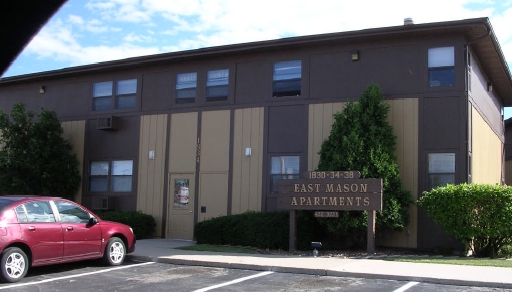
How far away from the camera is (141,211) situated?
18141mm

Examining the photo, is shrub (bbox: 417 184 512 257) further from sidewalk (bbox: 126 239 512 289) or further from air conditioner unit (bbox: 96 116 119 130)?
air conditioner unit (bbox: 96 116 119 130)

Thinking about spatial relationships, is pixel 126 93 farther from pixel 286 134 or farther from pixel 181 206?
pixel 286 134

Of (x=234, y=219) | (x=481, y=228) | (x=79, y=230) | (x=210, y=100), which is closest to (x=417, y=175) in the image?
(x=481, y=228)

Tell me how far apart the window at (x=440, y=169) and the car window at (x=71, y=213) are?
28.1 feet

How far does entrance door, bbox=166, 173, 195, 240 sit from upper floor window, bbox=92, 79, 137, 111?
10.6 feet

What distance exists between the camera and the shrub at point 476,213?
12.4 meters

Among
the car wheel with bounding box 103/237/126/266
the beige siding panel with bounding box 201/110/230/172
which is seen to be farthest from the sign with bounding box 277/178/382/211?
the car wheel with bounding box 103/237/126/266

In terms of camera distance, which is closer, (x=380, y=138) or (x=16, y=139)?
(x=380, y=138)

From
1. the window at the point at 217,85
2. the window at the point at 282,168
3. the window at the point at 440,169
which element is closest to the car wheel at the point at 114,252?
the window at the point at 282,168

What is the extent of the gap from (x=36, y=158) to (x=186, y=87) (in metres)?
5.55

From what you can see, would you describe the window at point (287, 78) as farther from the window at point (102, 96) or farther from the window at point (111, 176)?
the window at point (102, 96)

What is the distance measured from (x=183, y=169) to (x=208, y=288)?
8.83m

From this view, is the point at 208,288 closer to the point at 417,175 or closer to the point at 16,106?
the point at 417,175

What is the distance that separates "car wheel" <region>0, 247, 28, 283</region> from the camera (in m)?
9.23
